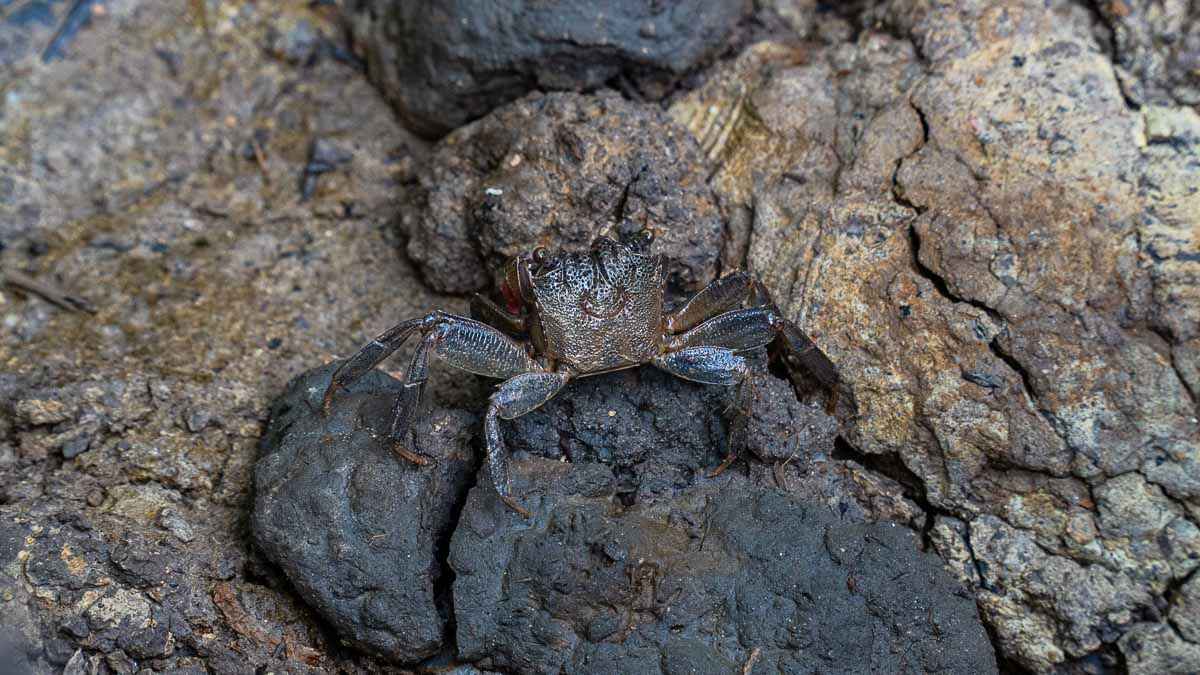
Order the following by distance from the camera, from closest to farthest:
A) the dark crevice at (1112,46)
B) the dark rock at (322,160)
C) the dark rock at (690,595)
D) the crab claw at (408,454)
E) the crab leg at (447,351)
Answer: the dark rock at (690,595) → the crab claw at (408,454) → the crab leg at (447,351) → the dark crevice at (1112,46) → the dark rock at (322,160)

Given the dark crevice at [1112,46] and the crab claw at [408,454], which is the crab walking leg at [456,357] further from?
the dark crevice at [1112,46]

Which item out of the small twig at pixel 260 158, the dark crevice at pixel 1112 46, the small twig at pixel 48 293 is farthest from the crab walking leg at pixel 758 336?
the small twig at pixel 48 293

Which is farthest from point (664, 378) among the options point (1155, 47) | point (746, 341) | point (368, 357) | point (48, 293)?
point (48, 293)

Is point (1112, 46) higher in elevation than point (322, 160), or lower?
higher

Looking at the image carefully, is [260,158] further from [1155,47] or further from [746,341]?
[1155,47]

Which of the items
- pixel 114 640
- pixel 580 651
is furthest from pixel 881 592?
pixel 114 640

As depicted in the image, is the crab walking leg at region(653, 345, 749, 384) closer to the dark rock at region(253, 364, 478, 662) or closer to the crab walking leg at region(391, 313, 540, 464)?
the crab walking leg at region(391, 313, 540, 464)
